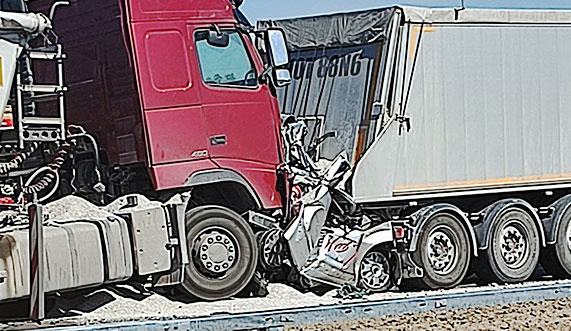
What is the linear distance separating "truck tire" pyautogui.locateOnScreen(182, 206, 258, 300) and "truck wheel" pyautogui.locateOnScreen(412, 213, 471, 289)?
240 centimetres

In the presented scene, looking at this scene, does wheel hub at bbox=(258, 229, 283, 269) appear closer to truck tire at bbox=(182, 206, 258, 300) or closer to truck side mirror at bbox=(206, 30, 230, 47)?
truck tire at bbox=(182, 206, 258, 300)

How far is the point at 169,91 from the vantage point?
11352 mm

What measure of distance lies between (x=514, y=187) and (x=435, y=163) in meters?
1.37

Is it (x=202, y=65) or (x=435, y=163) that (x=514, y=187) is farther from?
(x=202, y=65)

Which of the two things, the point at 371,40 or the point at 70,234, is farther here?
the point at 371,40

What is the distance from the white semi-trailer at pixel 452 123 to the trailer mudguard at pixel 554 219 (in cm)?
2

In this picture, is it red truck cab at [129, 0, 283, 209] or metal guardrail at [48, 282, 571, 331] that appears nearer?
metal guardrail at [48, 282, 571, 331]

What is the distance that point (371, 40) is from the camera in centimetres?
1345

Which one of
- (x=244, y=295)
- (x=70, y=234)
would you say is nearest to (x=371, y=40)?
(x=244, y=295)

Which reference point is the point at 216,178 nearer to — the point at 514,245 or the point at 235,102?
the point at 235,102

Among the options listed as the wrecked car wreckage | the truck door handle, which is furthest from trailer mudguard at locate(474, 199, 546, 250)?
the truck door handle

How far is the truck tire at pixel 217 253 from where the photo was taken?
460 inches

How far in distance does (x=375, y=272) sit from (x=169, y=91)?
3.46m

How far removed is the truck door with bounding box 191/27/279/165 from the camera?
11641mm
